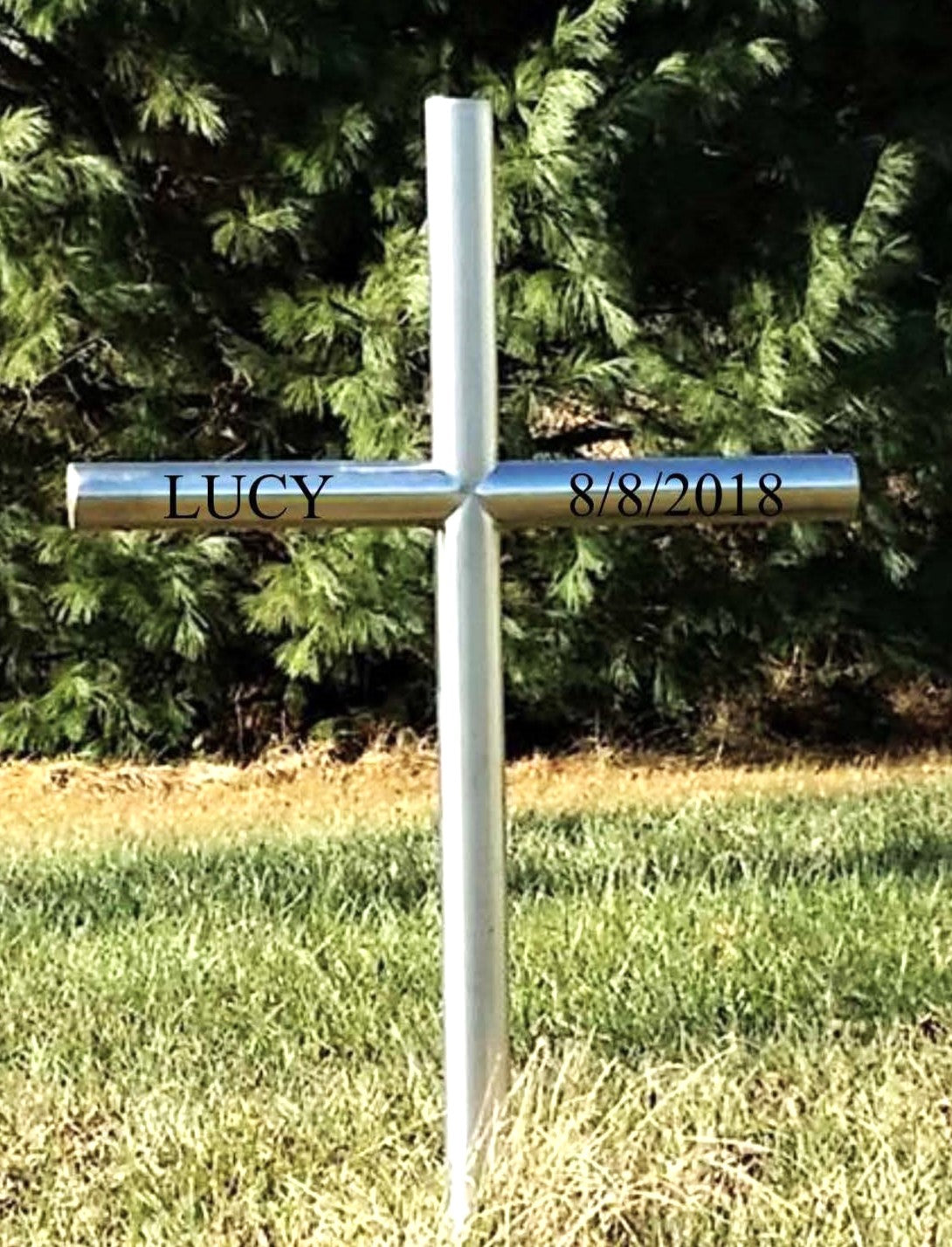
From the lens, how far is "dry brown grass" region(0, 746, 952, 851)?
7.19 metres

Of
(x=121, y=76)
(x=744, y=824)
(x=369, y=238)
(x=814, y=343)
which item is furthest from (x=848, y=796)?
(x=121, y=76)

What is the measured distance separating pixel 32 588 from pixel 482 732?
21.8ft

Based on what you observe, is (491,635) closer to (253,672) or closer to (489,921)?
(489,921)

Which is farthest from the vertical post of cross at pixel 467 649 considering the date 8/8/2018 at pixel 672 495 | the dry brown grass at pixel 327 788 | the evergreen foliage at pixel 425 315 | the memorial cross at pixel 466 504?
the evergreen foliage at pixel 425 315

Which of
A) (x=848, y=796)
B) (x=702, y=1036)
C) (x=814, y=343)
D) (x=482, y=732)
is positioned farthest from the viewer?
(x=814, y=343)

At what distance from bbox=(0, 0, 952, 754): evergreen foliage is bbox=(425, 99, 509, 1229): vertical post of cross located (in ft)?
17.9

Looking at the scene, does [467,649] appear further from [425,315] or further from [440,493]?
[425,315]

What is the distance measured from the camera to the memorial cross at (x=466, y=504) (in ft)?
8.66

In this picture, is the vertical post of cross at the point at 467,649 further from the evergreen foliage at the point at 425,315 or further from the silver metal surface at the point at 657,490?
the evergreen foliage at the point at 425,315

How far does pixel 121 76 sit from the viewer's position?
8.58 m

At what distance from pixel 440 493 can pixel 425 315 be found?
18.4 ft

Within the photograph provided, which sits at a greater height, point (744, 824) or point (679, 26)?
point (679, 26)

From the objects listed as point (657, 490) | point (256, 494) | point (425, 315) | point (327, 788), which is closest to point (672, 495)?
point (657, 490)

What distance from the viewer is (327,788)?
9242 mm
